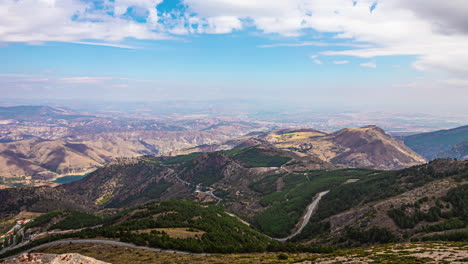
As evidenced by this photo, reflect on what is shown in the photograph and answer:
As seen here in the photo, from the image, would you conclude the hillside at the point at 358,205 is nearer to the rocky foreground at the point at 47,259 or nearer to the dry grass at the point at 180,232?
the dry grass at the point at 180,232

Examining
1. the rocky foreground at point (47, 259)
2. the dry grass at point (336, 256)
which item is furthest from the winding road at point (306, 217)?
the rocky foreground at point (47, 259)

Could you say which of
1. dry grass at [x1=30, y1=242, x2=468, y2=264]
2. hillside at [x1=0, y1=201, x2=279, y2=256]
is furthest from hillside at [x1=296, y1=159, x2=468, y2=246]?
hillside at [x1=0, y1=201, x2=279, y2=256]

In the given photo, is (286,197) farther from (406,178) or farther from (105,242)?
(105,242)

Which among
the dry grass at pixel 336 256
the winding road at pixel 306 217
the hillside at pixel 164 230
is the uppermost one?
the dry grass at pixel 336 256

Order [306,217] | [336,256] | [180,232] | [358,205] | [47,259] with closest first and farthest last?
[47,259] < [336,256] < [180,232] < [358,205] < [306,217]

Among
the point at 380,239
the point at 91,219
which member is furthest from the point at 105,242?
the point at 380,239

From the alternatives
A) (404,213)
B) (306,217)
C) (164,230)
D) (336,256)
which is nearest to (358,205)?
(306,217)

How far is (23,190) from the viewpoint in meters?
191

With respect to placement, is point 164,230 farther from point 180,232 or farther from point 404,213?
point 404,213

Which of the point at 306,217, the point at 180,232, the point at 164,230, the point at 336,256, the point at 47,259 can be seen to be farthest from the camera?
the point at 306,217

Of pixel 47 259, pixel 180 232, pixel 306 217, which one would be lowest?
pixel 306 217

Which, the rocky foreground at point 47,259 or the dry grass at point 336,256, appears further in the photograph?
the dry grass at point 336,256

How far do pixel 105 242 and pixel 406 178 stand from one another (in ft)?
437

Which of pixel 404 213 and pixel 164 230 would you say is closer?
pixel 164 230
